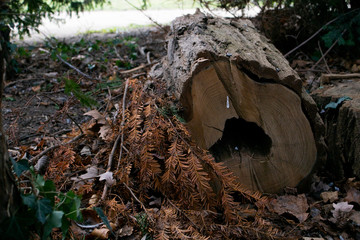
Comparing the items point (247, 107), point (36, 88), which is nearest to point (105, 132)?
point (247, 107)

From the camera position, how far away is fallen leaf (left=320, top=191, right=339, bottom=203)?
236 centimetres

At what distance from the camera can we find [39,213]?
1.13 metres

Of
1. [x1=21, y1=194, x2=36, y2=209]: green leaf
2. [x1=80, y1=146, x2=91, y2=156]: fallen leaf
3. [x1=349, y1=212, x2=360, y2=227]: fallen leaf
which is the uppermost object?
[x1=21, y1=194, x2=36, y2=209]: green leaf

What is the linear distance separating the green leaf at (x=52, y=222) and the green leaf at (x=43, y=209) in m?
0.02

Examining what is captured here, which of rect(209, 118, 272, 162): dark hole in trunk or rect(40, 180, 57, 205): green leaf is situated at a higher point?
rect(40, 180, 57, 205): green leaf

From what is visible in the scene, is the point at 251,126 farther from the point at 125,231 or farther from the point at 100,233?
the point at 100,233

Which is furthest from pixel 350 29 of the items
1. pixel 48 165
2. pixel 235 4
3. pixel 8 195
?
pixel 8 195

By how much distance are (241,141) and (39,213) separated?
1694 millimetres

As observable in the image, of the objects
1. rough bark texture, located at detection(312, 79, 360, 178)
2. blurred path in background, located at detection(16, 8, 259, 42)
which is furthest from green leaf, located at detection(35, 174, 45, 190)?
blurred path in background, located at detection(16, 8, 259, 42)

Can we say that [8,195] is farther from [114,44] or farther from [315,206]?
[114,44]

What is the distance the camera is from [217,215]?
82.5 inches

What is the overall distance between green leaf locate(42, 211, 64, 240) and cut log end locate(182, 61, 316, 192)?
46.5 inches

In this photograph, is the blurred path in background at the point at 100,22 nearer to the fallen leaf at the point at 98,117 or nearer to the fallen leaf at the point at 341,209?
the fallen leaf at the point at 98,117

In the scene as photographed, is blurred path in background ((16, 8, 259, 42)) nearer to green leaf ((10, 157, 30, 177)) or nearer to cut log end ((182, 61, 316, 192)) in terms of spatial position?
cut log end ((182, 61, 316, 192))
